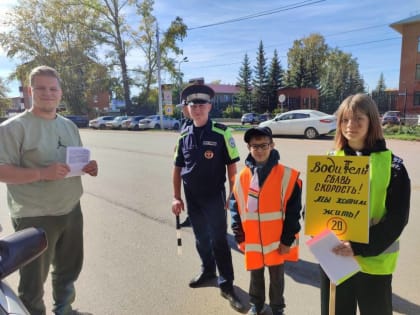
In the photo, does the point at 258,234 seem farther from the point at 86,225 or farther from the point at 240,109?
the point at 240,109

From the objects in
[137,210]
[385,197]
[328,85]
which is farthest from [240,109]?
[385,197]

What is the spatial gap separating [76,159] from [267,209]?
59.8 inches

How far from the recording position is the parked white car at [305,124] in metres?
16.5

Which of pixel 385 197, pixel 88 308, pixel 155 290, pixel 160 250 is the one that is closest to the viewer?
pixel 385 197

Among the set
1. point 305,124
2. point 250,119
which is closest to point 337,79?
point 250,119

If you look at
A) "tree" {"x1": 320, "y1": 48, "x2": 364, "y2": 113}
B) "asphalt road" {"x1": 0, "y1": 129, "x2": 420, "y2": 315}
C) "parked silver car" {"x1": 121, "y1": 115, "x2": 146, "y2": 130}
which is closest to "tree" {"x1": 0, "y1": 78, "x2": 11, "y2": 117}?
"parked silver car" {"x1": 121, "y1": 115, "x2": 146, "y2": 130}

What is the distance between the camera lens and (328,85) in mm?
57656

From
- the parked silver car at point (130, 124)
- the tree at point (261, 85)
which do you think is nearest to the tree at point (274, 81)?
the tree at point (261, 85)

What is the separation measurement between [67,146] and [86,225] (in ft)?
9.22

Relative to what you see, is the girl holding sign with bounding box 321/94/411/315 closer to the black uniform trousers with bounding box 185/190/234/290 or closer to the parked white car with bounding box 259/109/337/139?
the black uniform trousers with bounding box 185/190/234/290

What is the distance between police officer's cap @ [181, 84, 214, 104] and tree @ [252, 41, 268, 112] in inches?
1811

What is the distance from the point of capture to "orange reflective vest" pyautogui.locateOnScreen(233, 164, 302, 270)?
2420mm

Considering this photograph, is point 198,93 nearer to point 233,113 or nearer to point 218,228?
point 218,228

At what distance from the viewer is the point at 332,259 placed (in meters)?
1.88
